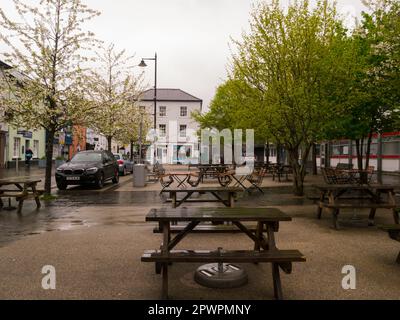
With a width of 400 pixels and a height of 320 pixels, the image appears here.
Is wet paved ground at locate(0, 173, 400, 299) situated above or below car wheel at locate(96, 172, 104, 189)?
below

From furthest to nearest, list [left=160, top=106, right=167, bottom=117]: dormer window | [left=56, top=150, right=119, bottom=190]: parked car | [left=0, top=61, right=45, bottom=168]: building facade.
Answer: [left=160, top=106, right=167, bottom=117]: dormer window < [left=0, top=61, right=45, bottom=168]: building facade < [left=56, top=150, right=119, bottom=190]: parked car

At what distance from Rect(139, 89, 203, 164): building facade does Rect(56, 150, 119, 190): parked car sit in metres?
43.5

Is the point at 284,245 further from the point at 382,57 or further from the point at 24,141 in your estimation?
the point at 24,141

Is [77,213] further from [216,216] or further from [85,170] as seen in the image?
[216,216]

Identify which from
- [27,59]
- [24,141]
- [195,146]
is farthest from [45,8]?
[195,146]

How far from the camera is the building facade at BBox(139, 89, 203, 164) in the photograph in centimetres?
6178

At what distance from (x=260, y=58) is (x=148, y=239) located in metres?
8.70

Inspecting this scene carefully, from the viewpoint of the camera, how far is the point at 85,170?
51.3 ft

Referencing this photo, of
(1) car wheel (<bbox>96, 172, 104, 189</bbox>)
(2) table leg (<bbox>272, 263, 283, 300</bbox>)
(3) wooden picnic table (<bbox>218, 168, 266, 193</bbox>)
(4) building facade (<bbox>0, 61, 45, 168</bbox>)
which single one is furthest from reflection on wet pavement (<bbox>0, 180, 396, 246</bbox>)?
(4) building facade (<bbox>0, 61, 45, 168</bbox>)

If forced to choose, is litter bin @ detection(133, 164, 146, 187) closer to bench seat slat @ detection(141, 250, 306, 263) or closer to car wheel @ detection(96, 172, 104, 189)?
car wheel @ detection(96, 172, 104, 189)

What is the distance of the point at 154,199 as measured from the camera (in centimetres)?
1256

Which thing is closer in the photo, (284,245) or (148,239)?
(284,245)

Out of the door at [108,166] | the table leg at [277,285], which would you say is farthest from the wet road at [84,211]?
the table leg at [277,285]
